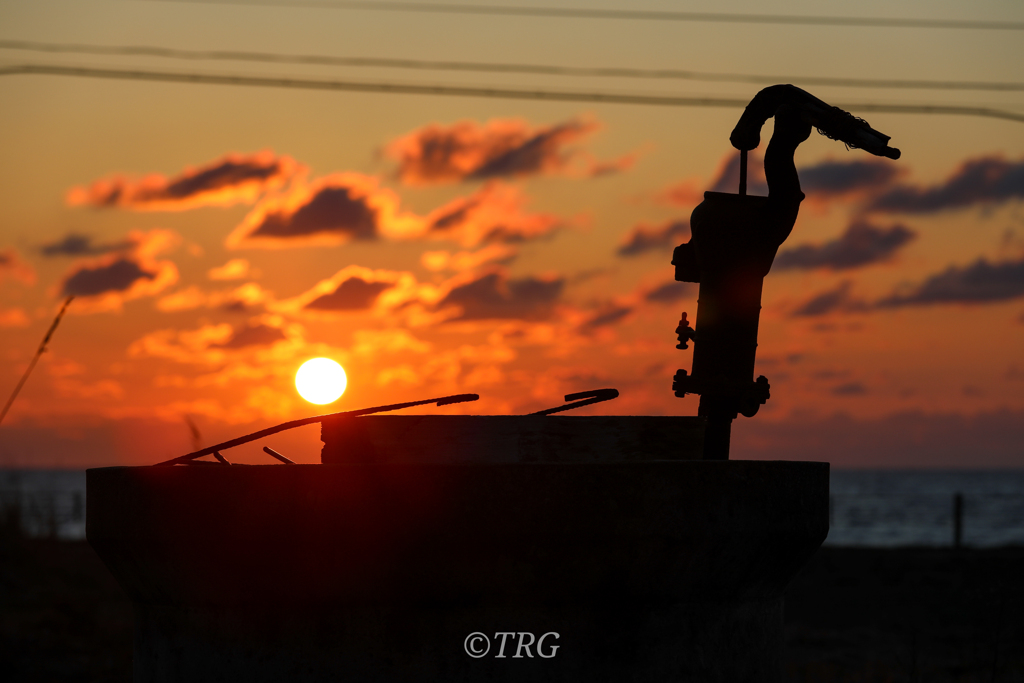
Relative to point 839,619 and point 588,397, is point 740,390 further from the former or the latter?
point 839,619

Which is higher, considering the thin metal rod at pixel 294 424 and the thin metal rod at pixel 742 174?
the thin metal rod at pixel 742 174

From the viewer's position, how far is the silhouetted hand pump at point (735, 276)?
12.9ft

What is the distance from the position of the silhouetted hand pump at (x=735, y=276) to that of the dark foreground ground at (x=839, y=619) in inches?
98.6

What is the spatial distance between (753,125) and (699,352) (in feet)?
3.52

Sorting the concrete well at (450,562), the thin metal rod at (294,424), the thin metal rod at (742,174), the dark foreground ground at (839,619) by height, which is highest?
the thin metal rod at (742,174)

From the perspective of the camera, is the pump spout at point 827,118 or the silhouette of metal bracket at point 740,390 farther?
the pump spout at point 827,118

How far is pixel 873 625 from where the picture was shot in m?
12.2

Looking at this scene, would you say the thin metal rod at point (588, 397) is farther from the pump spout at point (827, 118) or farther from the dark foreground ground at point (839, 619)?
the dark foreground ground at point (839, 619)

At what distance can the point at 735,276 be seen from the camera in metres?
3.93

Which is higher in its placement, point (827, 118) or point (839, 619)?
point (827, 118)

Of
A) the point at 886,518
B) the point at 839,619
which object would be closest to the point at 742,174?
the point at 839,619

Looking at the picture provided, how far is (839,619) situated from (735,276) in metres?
10.1

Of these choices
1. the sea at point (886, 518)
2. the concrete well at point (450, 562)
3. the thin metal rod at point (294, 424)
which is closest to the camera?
the concrete well at point (450, 562)

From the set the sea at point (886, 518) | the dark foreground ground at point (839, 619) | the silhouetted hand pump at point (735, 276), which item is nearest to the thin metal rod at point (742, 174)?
the silhouetted hand pump at point (735, 276)
